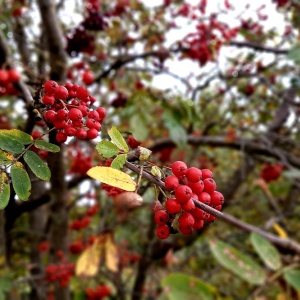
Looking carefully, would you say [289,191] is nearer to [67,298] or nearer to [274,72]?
[274,72]

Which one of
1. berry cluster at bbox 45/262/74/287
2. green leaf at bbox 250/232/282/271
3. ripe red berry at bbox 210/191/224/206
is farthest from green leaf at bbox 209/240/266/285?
ripe red berry at bbox 210/191/224/206

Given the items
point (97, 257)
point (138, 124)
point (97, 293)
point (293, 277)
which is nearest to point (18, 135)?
point (293, 277)

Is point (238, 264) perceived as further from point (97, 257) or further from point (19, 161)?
point (19, 161)

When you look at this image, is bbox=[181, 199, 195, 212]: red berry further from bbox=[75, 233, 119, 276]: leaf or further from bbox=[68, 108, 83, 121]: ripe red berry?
bbox=[75, 233, 119, 276]: leaf

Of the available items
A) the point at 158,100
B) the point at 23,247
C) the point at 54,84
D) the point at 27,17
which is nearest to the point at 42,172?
the point at 54,84

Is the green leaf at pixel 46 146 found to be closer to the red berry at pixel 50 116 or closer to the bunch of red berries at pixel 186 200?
the red berry at pixel 50 116

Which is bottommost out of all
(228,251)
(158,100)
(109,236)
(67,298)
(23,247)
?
(23,247)
